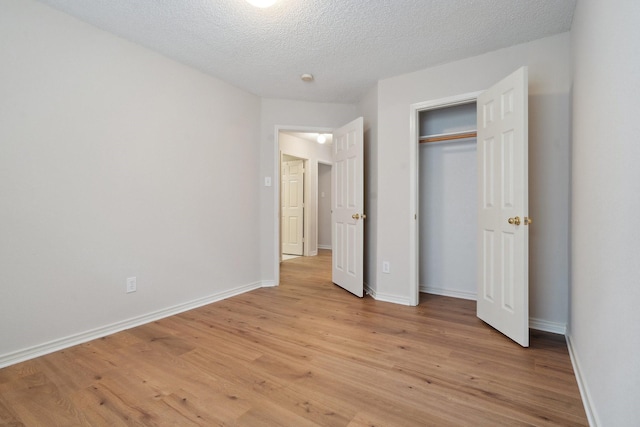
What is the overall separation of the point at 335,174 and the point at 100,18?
2605 millimetres

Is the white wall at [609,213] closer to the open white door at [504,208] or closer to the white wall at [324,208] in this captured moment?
the open white door at [504,208]

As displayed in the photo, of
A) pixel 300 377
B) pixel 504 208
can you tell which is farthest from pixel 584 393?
pixel 300 377

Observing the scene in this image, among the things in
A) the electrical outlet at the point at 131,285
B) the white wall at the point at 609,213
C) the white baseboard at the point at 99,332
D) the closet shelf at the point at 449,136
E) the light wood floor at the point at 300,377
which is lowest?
the light wood floor at the point at 300,377

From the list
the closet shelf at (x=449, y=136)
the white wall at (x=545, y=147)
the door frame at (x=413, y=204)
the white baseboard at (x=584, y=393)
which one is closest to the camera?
the white baseboard at (x=584, y=393)

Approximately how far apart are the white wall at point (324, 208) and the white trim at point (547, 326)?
4.96 metres

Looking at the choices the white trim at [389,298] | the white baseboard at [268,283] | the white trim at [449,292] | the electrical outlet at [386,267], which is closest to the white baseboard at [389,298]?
the white trim at [389,298]

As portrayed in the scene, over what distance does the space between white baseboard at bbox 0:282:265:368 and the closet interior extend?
239 centimetres

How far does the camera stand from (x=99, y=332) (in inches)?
91.0

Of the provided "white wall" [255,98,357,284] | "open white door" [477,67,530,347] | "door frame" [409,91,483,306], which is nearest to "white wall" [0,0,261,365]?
"white wall" [255,98,357,284]

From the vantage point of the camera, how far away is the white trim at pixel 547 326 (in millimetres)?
2373

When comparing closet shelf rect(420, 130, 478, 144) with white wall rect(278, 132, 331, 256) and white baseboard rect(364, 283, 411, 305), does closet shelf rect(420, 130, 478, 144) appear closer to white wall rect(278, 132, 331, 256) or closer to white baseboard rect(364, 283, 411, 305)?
white baseboard rect(364, 283, 411, 305)

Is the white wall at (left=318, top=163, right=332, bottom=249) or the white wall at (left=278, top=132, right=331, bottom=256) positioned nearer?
the white wall at (left=278, top=132, right=331, bottom=256)

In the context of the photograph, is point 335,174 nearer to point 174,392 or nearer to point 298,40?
point 298,40

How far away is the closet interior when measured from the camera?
129 inches
